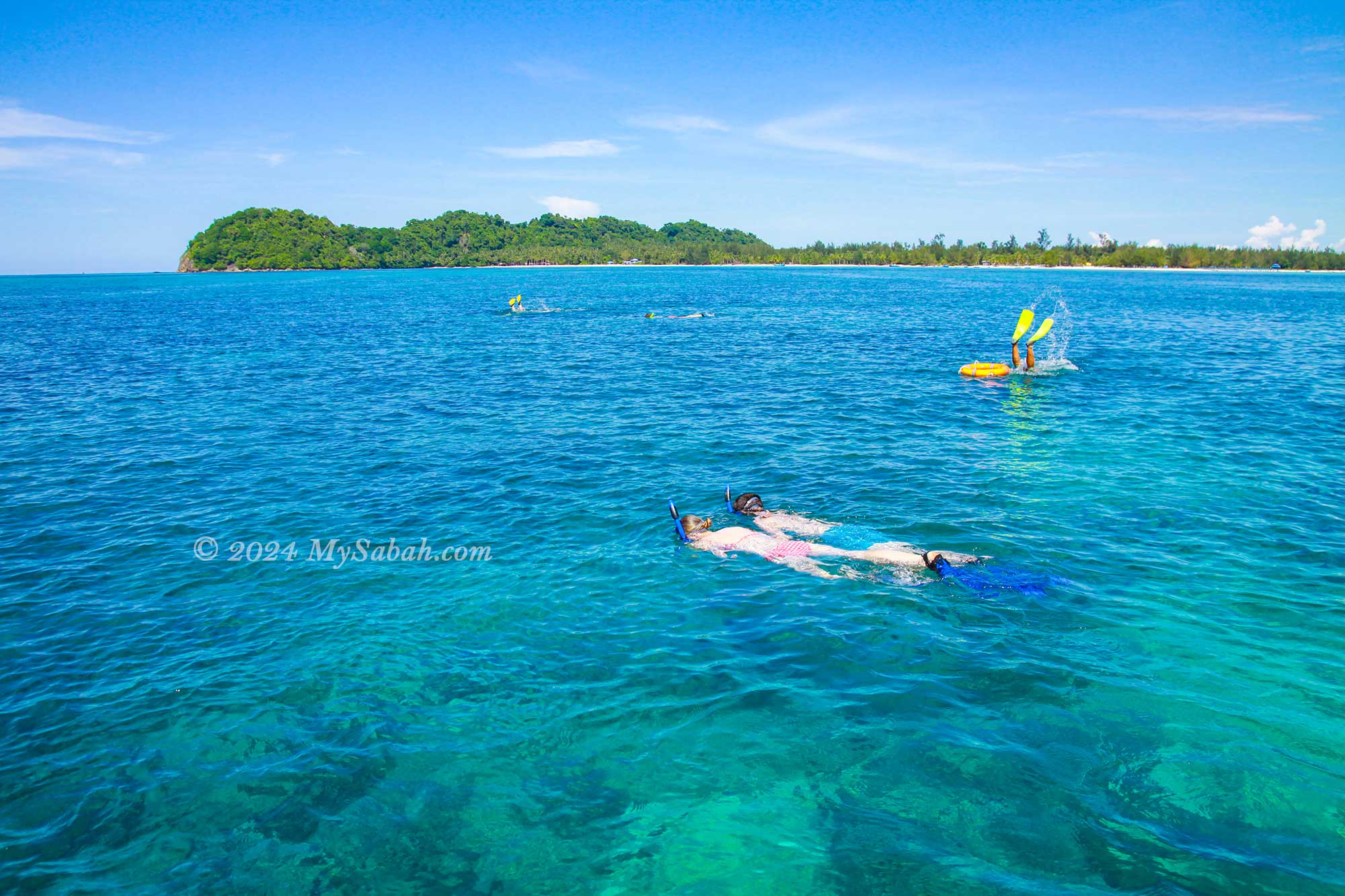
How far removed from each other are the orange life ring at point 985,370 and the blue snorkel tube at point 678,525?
87.0 feet

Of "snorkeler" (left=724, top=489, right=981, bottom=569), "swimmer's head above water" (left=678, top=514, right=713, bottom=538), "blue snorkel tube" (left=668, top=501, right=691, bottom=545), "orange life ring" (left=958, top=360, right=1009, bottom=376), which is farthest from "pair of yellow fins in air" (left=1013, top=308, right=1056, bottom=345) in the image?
"swimmer's head above water" (left=678, top=514, right=713, bottom=538)

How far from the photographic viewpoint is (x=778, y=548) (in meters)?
17.3

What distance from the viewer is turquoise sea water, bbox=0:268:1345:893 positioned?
9.10 m

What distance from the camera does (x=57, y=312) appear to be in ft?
307

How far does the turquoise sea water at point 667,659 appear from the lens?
29.9ft

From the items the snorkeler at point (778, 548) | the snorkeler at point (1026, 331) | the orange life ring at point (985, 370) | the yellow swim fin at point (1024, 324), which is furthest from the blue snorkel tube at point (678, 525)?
the yellow swim fin at point (1024, 324)

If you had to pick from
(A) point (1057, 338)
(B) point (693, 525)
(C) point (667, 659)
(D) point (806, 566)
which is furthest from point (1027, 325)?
(C) point (667, 659)

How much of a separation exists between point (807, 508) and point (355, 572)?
37.2ft

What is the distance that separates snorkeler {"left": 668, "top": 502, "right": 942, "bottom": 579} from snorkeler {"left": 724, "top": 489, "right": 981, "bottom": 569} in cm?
20

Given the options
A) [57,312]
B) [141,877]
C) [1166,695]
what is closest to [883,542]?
[1166,695]

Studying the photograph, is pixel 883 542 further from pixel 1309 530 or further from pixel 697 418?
pixel 697 418

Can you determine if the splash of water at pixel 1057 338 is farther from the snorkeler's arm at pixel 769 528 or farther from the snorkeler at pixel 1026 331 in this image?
the snorkeler's arm at pixel 769 528

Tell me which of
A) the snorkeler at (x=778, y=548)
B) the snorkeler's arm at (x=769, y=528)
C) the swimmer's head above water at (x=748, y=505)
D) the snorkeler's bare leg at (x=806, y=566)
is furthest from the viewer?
the swimmer's head above water at (x=748, y=505)

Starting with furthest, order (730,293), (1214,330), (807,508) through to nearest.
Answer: (730,293) → (1214,330) → (807,508)
